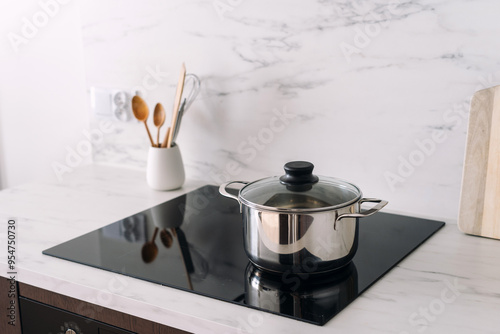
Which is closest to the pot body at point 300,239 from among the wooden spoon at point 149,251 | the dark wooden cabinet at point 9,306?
the wooden spoon at point 149,251

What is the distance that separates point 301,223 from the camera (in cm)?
101

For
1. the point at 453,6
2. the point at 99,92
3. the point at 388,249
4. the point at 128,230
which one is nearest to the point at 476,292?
the point at 388,249

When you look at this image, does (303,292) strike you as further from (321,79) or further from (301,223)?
(321,79)

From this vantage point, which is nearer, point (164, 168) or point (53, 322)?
A: point (53, 322)

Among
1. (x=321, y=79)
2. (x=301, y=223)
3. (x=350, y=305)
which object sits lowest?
(x=350, y=305)

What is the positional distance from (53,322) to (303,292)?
0.49 m

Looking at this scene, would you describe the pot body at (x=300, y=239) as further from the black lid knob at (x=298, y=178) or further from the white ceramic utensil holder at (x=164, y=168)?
the white ceramic utensil holder at (x=164, y=168)

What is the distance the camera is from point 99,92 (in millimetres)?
1786

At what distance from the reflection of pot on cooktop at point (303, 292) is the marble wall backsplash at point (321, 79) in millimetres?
377

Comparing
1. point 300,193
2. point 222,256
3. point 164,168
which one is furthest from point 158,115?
point 300,193

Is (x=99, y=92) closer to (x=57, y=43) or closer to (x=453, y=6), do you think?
(x=57, y=43)

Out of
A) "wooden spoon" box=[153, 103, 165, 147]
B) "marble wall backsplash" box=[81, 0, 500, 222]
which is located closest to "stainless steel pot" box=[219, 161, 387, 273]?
"marble wall backsplash" box=[81, 0, 500, 222]

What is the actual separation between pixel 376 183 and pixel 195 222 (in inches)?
17.0

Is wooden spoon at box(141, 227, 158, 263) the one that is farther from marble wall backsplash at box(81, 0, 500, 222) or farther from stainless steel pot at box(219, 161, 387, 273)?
marble wall backsplash at box(81, 0, 500, 222)
